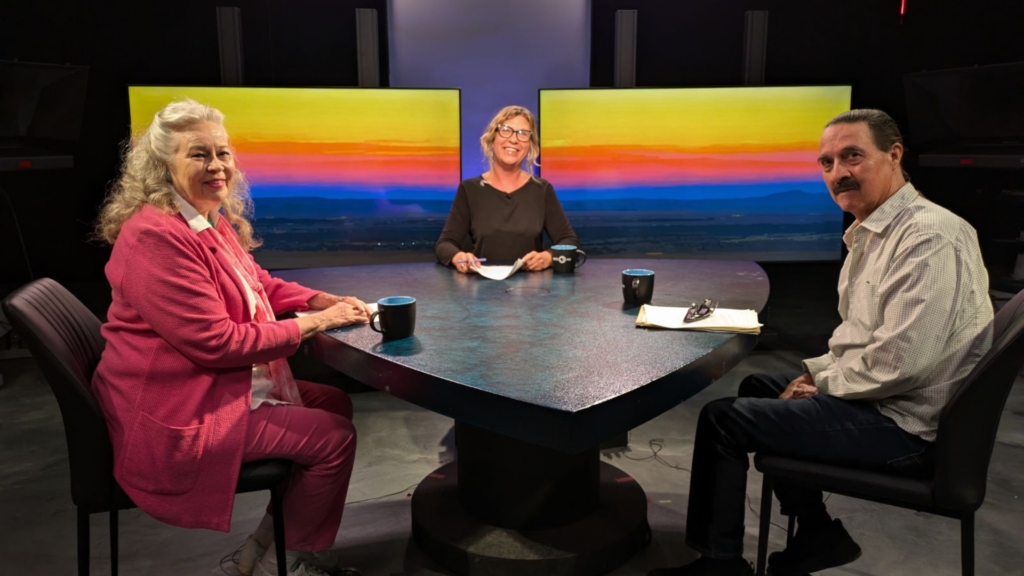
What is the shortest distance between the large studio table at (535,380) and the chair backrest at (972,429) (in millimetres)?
446

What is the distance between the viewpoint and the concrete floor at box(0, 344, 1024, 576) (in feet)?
7.43

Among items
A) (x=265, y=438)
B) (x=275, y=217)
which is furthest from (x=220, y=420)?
(x=275, y=217)

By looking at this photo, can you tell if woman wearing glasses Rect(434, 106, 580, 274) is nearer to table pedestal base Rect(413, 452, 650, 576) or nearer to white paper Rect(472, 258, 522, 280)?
white paper Rect(472, 258, 522, 280)

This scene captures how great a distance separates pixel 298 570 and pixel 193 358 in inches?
27.9

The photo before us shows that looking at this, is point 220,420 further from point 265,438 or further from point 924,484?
point 924,484

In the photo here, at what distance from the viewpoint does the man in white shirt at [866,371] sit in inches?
64.7

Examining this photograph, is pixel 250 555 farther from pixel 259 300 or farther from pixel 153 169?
pixel 153 169

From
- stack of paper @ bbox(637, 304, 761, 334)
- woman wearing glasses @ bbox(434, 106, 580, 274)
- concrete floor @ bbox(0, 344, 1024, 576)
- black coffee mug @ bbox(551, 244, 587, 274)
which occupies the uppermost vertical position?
woman wearing glasses @ bbox(434, 106, 580, 274)

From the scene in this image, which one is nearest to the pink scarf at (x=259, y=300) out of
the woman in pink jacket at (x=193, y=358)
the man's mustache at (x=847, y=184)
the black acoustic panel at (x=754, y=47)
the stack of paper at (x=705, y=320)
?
the woman in pink jacket at (x=193, y=358)

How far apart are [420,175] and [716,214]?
1743mm

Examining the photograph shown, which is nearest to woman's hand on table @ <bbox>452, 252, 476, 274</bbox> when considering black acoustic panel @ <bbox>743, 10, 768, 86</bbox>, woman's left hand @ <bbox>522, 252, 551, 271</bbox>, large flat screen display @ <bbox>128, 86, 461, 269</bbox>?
woman's left hand @ <bbox>522, 252, 551, 271</bbox>

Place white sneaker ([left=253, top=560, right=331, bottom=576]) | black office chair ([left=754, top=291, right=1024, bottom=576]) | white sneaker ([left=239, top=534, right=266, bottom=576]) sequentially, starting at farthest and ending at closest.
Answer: white sneaker ([left=239, top=534, right=266, bottom=576]), white sneaker ([left=253, top=560, right=331, bottom=576]), black office chair ([left=754, top=291, right=1024, bottom=576])

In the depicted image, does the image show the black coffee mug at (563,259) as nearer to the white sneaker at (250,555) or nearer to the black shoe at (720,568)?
the black shoe at (720,568)

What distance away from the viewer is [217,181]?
72.9 inches
